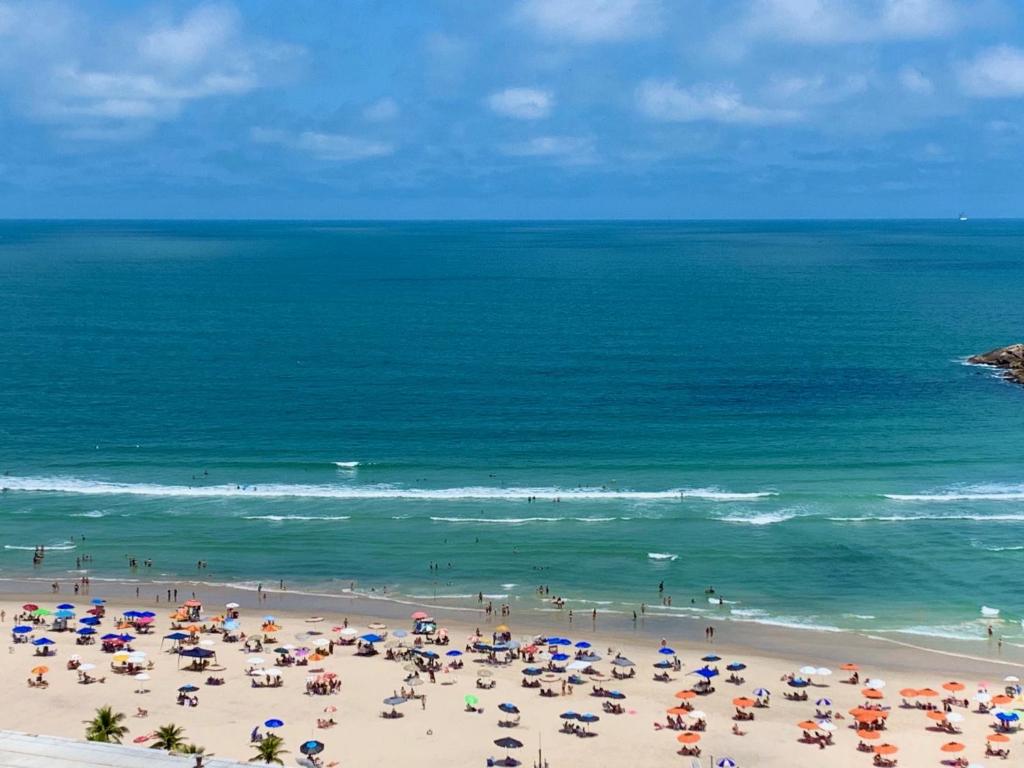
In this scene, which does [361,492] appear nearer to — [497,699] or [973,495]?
[497,699]

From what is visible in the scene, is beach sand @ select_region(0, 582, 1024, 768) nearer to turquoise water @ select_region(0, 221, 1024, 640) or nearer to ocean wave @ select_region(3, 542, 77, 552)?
turquoise water @ select_region(0, 221, 1024, 640)

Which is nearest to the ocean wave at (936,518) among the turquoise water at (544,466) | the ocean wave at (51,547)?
the turquoise water at (544,466)

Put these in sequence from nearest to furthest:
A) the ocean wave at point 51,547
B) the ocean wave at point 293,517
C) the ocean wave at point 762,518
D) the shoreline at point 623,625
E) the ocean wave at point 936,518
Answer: the shoreline at point 623,625 → the ocean wave at point 51,547 → the ocean wave at point 936,518 → the ocean wave at point 762,518 → the ocean wave at point 293,517

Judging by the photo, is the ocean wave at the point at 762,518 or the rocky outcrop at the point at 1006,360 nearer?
the ocean wave at the point at 762,518

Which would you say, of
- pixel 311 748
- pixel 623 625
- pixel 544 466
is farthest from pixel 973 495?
pixel 311 748

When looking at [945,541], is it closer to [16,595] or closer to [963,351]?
[16,595]

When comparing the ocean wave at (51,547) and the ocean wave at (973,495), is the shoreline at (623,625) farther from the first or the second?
the ocean wave at (973,495)
